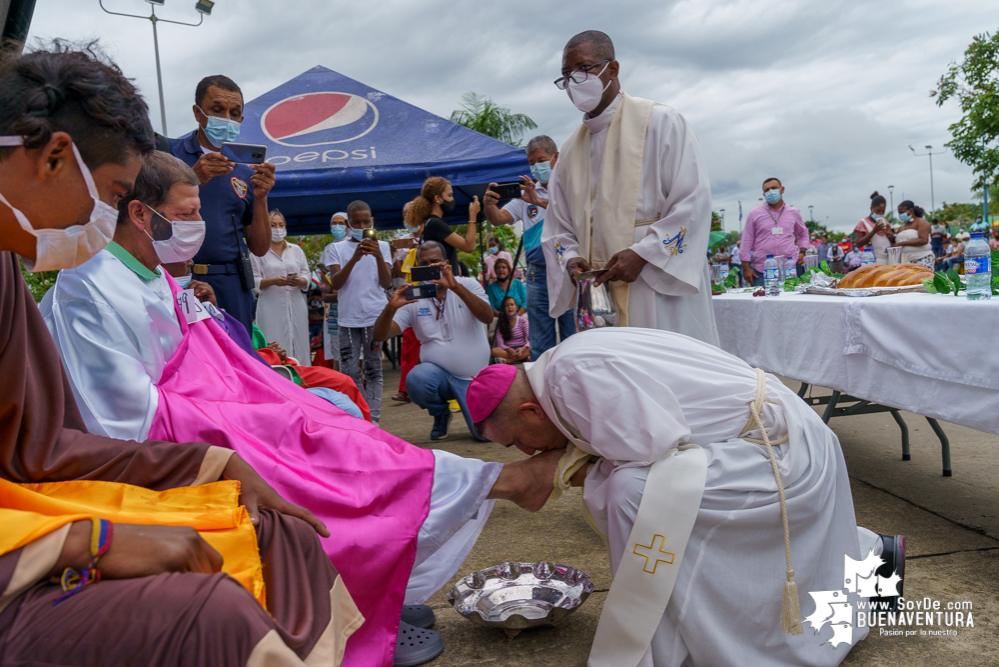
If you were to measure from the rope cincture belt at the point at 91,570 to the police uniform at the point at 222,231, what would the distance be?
8.74ft

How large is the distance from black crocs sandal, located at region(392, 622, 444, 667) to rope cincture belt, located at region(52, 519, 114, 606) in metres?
1.04

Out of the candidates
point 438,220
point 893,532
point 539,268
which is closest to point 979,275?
point 893,532

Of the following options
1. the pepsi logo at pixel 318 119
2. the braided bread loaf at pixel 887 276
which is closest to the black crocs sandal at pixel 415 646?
the braided bread loaf at pixel 887 276

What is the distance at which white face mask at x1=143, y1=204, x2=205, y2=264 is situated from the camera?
234cm

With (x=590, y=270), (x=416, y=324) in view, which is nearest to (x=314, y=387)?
(x=590, y=270)

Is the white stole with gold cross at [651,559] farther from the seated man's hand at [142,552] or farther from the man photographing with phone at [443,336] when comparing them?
the man photographing with phone at [443,336]

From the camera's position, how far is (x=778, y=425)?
2.07 metres

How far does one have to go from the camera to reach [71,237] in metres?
1.33

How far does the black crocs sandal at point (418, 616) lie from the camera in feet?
7.50

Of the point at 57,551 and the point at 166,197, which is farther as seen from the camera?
the point at 166,197

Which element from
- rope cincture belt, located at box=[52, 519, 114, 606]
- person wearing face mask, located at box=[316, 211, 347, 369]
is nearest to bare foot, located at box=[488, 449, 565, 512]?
rope cincture belt, located at box=[52, 519, 114, 606]

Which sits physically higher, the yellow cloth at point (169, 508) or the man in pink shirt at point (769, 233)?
the man in pink shirt at point (769, 233)

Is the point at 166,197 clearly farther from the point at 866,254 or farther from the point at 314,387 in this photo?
the point at 866,254

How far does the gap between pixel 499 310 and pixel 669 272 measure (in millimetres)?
4001
